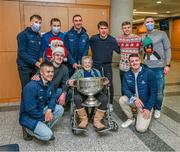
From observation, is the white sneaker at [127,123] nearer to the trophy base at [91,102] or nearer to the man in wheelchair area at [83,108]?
the man in wheelchair area at [83,108]

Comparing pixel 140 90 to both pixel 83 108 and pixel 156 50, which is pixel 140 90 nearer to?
pixel 156 50

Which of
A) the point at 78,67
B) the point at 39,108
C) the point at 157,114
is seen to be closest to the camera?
the point at 39,108

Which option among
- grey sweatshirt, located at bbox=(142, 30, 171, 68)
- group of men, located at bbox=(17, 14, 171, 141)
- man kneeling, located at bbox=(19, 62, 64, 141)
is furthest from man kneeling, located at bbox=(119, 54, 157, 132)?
man kneeling, located at bbox=(19, 62, 64, 141)

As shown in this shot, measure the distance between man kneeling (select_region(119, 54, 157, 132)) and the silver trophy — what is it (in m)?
0.45

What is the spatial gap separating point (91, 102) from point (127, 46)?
3.71ft

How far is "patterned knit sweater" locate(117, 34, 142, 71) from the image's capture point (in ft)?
10.2

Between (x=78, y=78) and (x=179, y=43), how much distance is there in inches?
399

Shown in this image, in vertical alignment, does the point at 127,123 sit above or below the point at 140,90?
below

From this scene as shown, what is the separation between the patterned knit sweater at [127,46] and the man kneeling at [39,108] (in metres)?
1.28

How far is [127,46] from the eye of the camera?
3.15 m

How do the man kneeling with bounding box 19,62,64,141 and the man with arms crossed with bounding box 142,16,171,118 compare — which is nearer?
Result: the man kneeling with bounding box 19,62,64,141

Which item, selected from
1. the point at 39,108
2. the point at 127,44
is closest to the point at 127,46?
the point at 127,44

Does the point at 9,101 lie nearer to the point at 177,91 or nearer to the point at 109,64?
the point at 109,64

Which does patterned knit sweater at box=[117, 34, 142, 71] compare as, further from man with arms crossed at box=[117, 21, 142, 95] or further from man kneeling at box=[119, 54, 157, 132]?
man kneeling at box=[119, 54, 157, 132]
